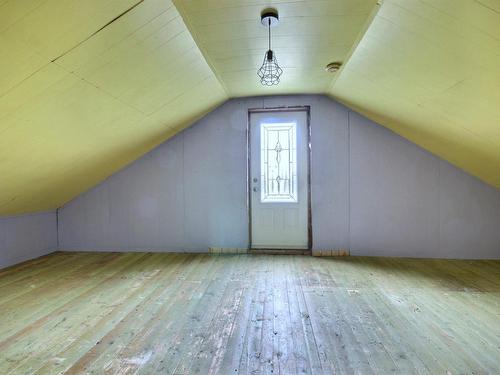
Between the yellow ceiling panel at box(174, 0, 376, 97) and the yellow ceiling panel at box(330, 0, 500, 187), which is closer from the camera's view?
the yellow ceiling panel at box(330, 0, 500, 187)

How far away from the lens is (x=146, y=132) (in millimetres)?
3373

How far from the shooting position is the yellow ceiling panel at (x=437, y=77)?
5.44 ft

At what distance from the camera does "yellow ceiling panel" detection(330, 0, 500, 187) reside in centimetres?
166

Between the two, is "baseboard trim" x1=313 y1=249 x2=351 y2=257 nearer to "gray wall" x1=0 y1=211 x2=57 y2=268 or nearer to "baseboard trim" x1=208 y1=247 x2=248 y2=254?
"baseboard trim" x1=208 y1=247 x2=248 y2=254

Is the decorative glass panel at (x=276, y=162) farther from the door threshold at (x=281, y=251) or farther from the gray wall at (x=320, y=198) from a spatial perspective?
A: the door threshold at (x=281, y=251)

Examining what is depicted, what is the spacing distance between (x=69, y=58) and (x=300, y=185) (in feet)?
9.68

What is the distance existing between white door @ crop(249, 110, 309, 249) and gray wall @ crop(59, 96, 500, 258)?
0.14 meters

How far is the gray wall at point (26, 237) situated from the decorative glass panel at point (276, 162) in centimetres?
310

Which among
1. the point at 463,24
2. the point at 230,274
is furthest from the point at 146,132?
the point at 463,24

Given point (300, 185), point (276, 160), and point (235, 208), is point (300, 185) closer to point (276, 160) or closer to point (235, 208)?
point (276, 160)

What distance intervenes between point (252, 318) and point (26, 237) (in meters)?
3.38

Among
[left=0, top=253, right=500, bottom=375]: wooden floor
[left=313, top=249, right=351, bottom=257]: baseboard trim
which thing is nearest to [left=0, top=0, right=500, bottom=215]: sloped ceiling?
[left=0, top=253, right=500, bottom=375]: wooden floor

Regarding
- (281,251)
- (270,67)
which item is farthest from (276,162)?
(270,67)

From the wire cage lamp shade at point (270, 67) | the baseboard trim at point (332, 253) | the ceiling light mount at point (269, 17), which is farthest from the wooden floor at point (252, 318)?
the ceiling light mount at point (269, 17)
